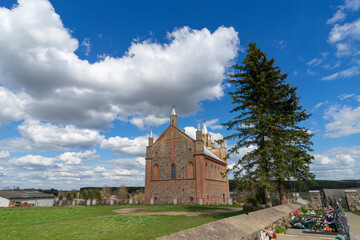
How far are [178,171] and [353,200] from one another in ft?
75.9

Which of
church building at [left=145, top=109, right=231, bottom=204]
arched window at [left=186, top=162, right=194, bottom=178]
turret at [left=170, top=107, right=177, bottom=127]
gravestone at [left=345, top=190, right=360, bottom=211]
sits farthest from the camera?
turret at [left=170, top=107, right=177, bottom=127]

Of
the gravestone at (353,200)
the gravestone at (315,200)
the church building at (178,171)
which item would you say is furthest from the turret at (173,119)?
the gravestone at (353,200)

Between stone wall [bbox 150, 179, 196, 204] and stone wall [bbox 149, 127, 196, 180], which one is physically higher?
stone wall [bbox 149, 127, 196, 180]

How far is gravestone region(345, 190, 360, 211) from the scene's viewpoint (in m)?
22.0

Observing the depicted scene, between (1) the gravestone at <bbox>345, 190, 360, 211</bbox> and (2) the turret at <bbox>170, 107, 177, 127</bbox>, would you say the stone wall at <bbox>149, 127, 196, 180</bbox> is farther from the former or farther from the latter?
(1) the gravestone at <bbox>345, 190, 360, 211</bbox>

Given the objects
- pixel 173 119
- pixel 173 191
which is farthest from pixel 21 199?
pixel 173 119

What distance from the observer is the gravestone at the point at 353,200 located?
22.0 metres

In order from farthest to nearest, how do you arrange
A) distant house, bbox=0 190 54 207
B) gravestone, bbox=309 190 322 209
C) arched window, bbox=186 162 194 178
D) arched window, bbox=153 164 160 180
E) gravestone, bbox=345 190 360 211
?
1. distant house, bbox=0 190 54 207
2. arched window, bbox=153 164 160 180
3. arched window, bbox=186 162 194 178
4. gravestone, bbox=309 190 322 209
5. gravestone, bbox=345 190 360 211

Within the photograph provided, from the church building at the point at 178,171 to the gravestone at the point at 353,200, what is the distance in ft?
59.3

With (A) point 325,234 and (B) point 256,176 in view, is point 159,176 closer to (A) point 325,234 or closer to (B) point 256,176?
(B) point 256,176

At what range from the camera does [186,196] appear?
3544 cm

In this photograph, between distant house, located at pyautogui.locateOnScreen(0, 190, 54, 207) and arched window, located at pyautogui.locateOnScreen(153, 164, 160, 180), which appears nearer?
arched window, located at pyautogui.locateOnScreen(153, 164, 160, 180)

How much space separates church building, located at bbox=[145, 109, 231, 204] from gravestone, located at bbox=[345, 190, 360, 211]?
1808 centimetres

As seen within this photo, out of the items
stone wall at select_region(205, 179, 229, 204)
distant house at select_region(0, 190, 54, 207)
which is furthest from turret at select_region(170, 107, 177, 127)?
distant house at select_region(0, 190, 54, 207)
